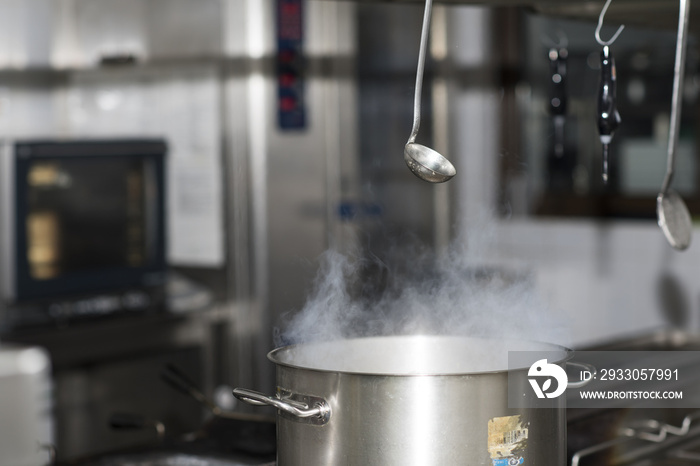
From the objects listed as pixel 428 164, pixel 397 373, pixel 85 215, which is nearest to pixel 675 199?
pixel 428 164

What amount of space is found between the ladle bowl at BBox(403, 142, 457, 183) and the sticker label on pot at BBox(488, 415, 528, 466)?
0.25m

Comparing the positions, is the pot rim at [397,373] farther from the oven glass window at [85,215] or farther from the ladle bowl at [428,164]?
the oven glass window at [85,215]

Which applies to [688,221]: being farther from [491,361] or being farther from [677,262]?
[677,262]

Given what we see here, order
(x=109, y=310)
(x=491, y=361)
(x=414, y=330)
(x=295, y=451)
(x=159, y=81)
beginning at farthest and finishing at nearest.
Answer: (x=159, y=81) < (x=109, y=310) < (x=414, y=330) < (x=491, y=361) < (x=295, y=451)

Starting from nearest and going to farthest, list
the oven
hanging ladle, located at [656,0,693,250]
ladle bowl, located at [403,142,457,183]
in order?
ladle bowl, located at [403,142,457,183] < hanging ladle, located at [656,0,693,250] < the oven

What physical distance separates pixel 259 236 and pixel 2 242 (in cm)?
83

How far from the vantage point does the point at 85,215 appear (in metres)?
2.38

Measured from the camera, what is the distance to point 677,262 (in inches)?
116

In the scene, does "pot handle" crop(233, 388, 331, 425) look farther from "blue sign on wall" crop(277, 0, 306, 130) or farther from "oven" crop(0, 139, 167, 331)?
"blue sign on wall" crop(277, 0, 306, 130)

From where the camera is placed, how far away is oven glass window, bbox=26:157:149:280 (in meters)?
2.29

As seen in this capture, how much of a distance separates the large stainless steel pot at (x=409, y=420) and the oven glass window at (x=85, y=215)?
5.10 feet

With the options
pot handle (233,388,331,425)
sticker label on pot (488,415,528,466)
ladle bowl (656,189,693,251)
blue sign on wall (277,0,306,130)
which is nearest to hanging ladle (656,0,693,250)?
ladle bowl (656,189,693,251)

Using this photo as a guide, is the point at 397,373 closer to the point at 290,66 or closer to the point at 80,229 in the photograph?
the point at 80,229

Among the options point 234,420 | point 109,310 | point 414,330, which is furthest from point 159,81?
point 414,330
